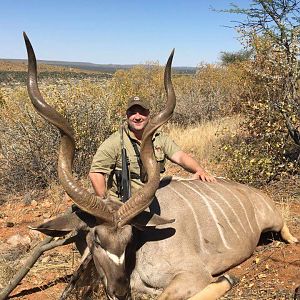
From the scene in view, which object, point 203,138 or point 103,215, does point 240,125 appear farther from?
point 103,215

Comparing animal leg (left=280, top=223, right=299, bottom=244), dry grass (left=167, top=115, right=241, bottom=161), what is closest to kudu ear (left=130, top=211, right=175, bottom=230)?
animal leg (left=280, top=223, right=299, bottom=244)

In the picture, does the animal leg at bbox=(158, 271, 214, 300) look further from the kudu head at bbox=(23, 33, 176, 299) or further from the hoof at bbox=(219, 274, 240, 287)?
the kudu head at bbox=(23, 33, 176, 299)

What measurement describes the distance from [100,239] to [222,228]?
117 centimetres

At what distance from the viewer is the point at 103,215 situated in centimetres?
266

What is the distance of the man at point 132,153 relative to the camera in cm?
370

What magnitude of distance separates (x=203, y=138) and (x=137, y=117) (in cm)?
465

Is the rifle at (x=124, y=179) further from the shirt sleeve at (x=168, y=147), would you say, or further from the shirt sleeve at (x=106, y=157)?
the shirt sleeve at (x=168, y=147)

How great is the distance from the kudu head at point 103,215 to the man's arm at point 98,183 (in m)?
0.61

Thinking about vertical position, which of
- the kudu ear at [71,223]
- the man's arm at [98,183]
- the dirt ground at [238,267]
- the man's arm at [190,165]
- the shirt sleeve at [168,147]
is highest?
the shirt sleeve at [168,147]

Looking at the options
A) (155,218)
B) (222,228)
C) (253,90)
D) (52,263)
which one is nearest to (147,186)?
(155,218)

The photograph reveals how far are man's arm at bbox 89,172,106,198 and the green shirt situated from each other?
5 centimetres

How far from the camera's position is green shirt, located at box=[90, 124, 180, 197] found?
3703mm

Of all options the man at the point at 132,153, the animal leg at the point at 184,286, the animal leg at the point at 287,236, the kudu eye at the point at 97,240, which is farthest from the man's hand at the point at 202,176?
the kudu eye at the point at 97,240

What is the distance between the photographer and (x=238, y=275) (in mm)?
3375
